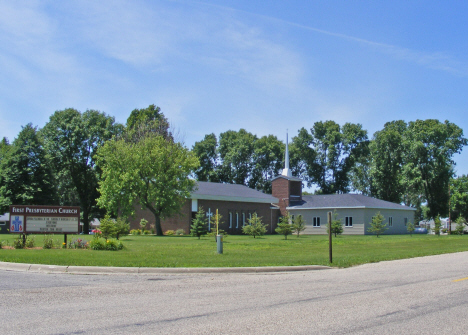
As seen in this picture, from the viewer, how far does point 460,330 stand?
708 cm

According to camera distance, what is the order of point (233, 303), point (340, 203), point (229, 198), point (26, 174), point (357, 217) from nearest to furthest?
Answer: point (233, 303) < point (229, 198) < point (26, 174) < point (357, 217) < point (340, 203)

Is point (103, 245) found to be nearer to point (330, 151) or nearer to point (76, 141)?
point (76, 141)

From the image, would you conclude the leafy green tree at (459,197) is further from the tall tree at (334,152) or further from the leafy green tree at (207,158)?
the leafy green tree at (207,158)

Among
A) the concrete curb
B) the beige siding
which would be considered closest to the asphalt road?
the concrete curb

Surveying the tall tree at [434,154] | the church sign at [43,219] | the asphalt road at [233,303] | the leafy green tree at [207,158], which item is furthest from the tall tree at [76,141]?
the asphalt road at [233,303]

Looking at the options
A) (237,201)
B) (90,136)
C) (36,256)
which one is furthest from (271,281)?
(90,136)

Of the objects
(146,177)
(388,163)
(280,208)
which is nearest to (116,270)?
(146,177)

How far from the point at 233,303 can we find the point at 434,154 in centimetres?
6532

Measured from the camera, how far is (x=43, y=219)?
22.6 metres

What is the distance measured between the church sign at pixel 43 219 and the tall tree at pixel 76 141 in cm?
3705

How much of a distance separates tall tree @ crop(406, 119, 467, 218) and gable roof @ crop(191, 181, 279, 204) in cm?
2316

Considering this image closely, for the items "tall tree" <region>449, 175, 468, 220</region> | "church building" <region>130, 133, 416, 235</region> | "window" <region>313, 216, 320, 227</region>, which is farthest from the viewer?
"tall tree" <region>449, 175, 468, 220</region>

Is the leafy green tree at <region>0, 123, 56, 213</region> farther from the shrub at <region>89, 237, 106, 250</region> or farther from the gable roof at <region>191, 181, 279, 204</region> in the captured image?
the shrub at <region>89, 237, 106, 250</region>

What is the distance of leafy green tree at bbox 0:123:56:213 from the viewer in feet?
174
